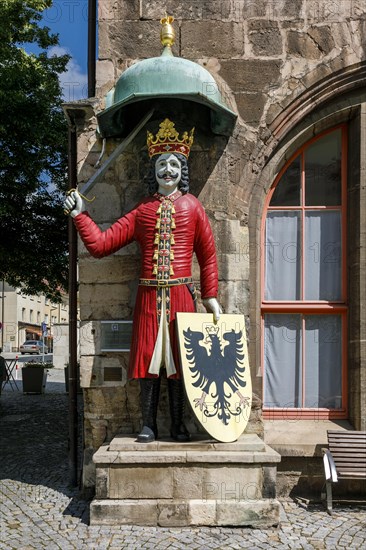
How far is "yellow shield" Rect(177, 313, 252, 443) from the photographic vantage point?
441 centimetres

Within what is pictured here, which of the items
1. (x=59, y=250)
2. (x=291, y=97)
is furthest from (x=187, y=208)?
(x=59, y=250)

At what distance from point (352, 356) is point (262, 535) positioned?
191cm

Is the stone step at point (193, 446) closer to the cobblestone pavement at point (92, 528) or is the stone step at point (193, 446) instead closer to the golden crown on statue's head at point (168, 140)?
the cobblestone pavement at point (92, 528)

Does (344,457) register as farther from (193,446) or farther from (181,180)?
(181,180)

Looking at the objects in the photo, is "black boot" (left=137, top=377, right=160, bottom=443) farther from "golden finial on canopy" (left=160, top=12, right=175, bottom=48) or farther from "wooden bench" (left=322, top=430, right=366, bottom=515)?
"golden finial on canopy" (left=160, top=12, right=175, bottom=48)

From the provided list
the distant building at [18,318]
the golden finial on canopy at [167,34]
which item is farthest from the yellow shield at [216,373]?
the distant building at [18,318]

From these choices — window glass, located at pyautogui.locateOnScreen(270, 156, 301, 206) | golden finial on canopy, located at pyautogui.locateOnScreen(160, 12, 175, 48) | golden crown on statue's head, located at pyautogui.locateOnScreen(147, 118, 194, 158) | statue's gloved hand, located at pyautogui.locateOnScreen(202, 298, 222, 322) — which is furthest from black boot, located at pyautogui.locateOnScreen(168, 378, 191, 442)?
golden finial on canopy, located at pyautogui.locateOnScreen(160, 12, 175, 48)

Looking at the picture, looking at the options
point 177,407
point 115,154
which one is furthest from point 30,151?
point 177,407

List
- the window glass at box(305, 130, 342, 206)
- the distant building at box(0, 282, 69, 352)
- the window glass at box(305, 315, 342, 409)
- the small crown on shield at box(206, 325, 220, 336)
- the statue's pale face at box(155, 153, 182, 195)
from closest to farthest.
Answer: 1. the small crown on shield at box(206, 325, 220, 336)
2. the statue's pale face at box(155, 153, 182, 195)
3. the window glass at box(305, 315, 342, 409)
4. the window glass at box(305, 130, 342, 206)
5. the distant building at box(0, 282, 69, 352)

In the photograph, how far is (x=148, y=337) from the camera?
4570mm

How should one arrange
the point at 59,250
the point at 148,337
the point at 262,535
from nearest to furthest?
1. the point at 262,535
2. the point at 148,337
3. the point at 59,250

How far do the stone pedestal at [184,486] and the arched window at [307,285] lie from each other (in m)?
1.21

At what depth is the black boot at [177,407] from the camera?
183 inches

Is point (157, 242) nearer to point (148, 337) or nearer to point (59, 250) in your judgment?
point (148, 337)
